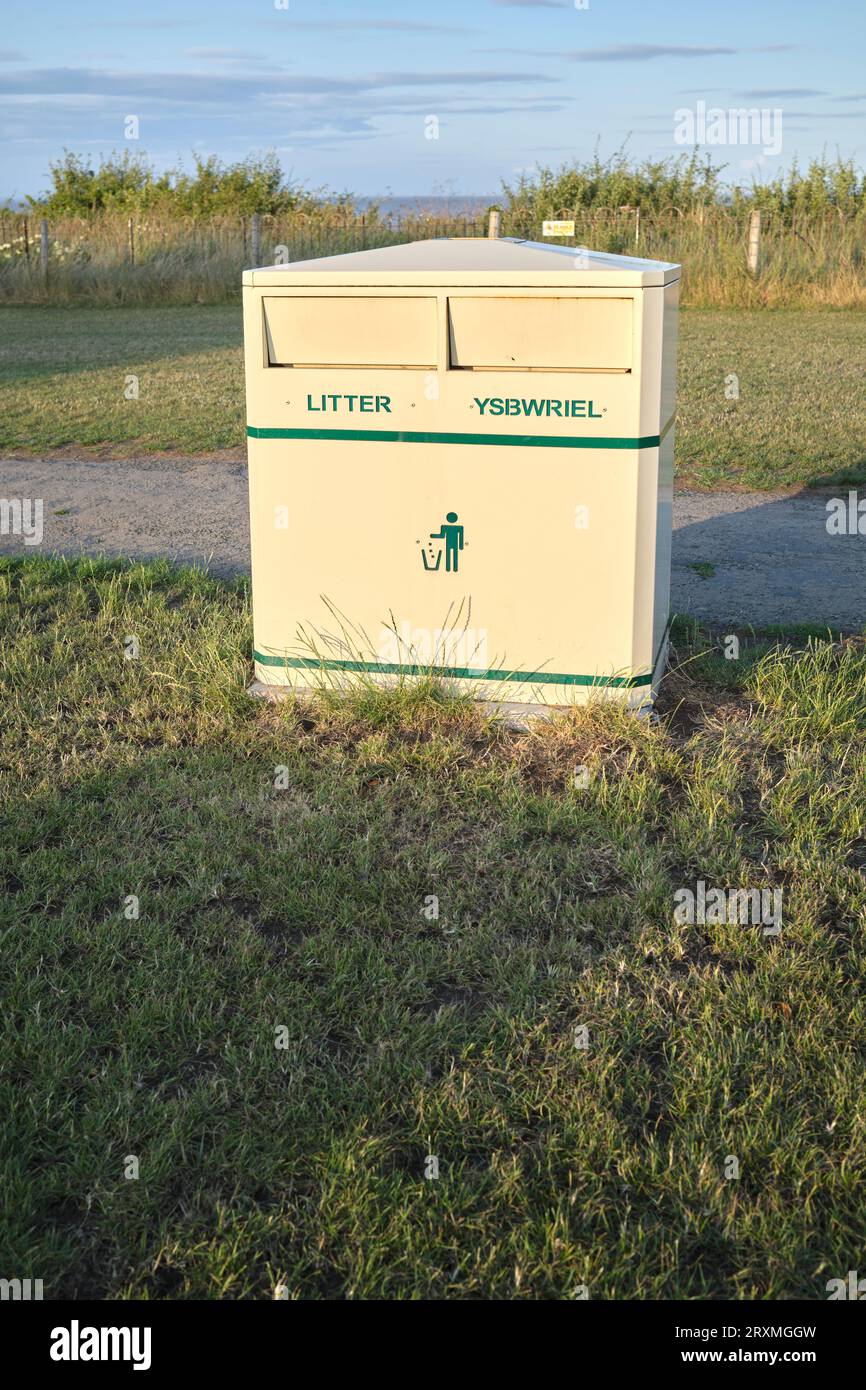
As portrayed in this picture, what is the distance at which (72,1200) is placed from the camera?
7.93 feet

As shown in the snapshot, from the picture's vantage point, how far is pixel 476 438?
409cm

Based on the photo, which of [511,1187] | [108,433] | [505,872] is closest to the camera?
[511,1187]

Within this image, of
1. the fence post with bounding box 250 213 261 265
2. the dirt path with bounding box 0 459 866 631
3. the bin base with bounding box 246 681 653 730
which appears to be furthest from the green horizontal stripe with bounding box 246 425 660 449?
the fence post with bounding box 250 213 261 265

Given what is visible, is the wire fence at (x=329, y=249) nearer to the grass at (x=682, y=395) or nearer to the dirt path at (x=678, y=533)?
the grass at (x=682, y=395)

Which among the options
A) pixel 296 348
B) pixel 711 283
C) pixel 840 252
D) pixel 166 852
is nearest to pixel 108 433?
pixel 296 348

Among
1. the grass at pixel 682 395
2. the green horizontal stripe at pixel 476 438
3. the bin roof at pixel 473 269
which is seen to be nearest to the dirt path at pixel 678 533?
the grass at pixel 682 395

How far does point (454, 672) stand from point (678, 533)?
3038 millimetres

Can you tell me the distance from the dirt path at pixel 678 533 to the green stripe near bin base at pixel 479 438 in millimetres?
1748

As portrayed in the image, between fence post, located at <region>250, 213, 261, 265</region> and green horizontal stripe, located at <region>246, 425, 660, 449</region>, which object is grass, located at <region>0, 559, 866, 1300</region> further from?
fence post, located at <region>250, 213, 261, 265</region>

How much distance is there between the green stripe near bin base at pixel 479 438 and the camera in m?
3.99

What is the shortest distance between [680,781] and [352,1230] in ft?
6.72

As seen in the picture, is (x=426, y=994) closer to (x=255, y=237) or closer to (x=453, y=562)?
(x=453, y=562)

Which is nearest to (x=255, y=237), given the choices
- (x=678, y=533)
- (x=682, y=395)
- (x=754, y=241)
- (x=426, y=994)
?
(x=754, y=241)

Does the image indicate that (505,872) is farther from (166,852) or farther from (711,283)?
(711,283)
